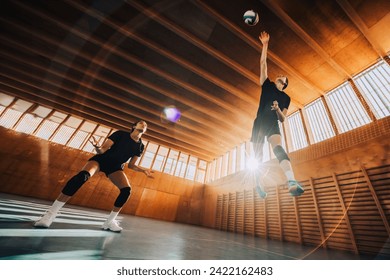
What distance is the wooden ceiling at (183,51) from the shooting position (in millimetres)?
5562

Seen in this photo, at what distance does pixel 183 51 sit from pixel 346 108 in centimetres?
682

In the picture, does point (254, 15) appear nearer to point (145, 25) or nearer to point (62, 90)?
point (145, 25)

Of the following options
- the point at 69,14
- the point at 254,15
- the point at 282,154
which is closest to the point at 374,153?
the point at 282,154

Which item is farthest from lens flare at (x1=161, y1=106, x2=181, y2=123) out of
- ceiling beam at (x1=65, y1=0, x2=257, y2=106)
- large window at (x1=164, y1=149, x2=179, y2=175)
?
large window at (x1=164, y1=149, x2=179, y2=175)

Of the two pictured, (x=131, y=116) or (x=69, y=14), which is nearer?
(x=69, y=14)

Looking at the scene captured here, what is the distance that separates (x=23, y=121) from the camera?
10.6m

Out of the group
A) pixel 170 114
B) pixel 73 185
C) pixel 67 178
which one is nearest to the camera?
pixel 73 185

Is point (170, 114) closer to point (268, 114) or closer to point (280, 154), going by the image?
point (268, 114)

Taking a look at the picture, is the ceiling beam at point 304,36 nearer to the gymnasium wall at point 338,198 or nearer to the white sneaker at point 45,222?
the gymnasium wall at point 338,198

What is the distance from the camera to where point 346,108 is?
6.57 meters

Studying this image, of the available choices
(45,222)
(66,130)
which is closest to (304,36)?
(45,222)

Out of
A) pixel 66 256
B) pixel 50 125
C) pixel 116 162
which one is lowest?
pixel 66 256

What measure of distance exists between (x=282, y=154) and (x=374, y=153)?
4.00 metres

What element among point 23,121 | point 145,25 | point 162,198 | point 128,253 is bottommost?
point 128,253
